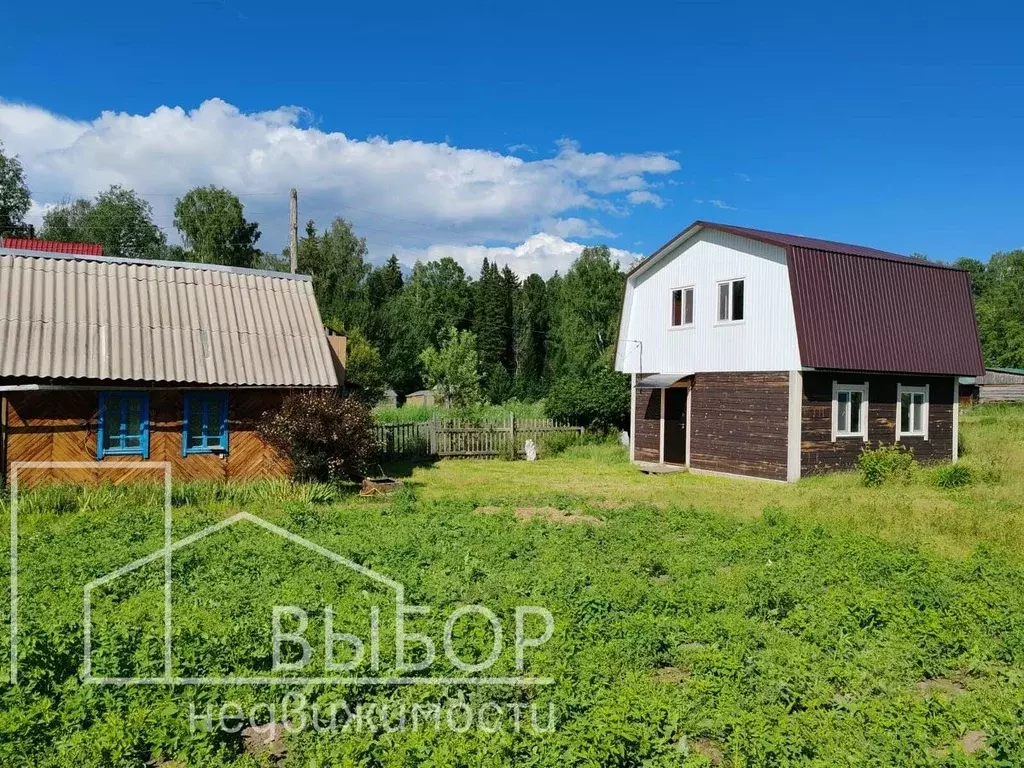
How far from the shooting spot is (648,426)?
23.4 meters

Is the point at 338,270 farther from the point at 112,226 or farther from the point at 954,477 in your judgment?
the point at 954,477

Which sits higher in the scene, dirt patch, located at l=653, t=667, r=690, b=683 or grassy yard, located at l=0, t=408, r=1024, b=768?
grassy yard, located at l=0, t=408, r=1024, b=768

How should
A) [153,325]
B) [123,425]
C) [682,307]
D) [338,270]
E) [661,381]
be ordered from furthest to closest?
[338,270] → [682,307] → [661,381] → [153,325] → [123,425]

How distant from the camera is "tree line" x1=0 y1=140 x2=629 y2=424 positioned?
150ft

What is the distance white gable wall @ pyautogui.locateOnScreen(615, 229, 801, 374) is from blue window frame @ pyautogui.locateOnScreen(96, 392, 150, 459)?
1396cm

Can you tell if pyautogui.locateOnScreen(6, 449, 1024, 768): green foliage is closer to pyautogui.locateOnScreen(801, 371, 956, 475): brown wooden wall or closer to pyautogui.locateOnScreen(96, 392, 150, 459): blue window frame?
pyautogui.locateOnScreen(96, 392, 150, 459): blue window frame

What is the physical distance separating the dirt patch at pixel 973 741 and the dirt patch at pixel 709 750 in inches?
64.2

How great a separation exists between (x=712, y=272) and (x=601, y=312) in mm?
38644

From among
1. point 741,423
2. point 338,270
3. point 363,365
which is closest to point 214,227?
point 338,270

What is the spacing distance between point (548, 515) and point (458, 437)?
1112 cm

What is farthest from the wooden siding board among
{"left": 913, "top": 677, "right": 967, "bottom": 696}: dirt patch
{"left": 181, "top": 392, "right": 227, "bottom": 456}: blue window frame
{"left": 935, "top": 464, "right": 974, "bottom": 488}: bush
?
{"left": 913, "top": 677, "right": 967, "bottom": 696}: dirt patch

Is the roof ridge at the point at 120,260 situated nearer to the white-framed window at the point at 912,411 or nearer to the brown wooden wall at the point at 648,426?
the brown wooden wall at the point at 648,426

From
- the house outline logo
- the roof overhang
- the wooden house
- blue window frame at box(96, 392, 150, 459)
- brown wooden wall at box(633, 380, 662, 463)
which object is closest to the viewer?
the house outline logo

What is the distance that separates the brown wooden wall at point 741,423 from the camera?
18703 mm
